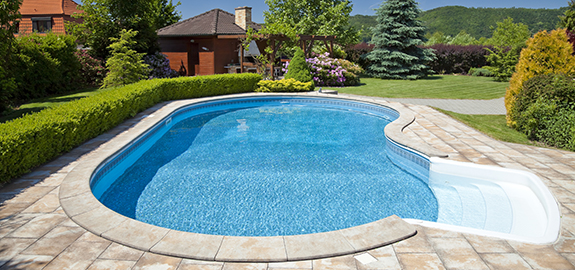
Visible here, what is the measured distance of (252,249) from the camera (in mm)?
3541

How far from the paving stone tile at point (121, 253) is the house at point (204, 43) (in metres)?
18.7

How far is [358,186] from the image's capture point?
20.9ft

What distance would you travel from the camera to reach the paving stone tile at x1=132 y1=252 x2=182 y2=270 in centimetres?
326

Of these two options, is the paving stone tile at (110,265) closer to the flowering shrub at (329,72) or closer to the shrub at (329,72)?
the flowering shrub at (329,72)

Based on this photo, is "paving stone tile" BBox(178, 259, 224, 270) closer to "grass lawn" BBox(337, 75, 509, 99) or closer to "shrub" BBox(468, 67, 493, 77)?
"grass lawn" BBox(337, 75, 509, 99)

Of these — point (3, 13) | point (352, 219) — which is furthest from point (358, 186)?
point (3, 13)

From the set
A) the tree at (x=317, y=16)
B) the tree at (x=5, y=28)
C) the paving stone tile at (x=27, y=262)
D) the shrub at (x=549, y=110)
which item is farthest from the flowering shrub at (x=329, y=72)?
the paving stone tile at (x=27, y=262)

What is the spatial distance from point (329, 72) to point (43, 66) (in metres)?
13.3

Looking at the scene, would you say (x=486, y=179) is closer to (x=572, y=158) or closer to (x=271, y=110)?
(x=572, y=158)

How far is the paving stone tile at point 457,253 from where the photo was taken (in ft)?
10.8

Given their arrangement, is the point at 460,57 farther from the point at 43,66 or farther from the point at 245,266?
the point at 245,266

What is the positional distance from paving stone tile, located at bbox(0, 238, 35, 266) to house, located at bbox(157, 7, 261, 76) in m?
18.5

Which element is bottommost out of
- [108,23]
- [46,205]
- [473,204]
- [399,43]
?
[473,204]

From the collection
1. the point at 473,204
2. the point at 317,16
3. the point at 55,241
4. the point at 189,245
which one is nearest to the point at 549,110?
the point at 473,204
